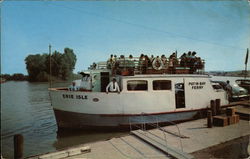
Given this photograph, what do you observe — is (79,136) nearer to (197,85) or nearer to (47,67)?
(197,85)

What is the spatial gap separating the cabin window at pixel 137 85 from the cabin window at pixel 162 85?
63 cm

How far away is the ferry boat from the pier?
229 cm

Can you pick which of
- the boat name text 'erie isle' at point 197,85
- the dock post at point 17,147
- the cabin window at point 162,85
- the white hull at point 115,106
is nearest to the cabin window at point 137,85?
the white hull at point 115,106

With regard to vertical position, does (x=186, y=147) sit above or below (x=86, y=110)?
below

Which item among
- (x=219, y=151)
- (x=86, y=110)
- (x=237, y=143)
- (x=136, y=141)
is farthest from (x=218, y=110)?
(x=86, y=110)

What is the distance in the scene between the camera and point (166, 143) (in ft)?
20.5

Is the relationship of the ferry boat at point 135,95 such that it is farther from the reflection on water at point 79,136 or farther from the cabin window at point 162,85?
the reflection on water at point 79,136

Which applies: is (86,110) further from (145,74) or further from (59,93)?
(145,74)

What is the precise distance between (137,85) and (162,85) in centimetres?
159

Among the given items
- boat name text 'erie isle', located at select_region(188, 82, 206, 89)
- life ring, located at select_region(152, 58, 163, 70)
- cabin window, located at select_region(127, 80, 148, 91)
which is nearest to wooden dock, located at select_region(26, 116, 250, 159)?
cabin window, located at select_region(127, 80, 148, 91)

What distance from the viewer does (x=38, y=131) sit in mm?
11711

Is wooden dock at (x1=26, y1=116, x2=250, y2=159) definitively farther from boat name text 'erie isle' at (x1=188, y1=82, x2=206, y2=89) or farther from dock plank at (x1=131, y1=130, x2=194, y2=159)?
boat name text 'erie isle' at (x1=188, y1=82, x2=206, y2=89)

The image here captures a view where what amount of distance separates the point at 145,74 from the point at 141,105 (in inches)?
76.0

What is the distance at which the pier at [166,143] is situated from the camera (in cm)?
582
